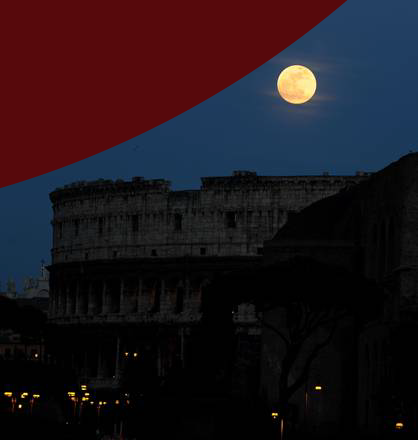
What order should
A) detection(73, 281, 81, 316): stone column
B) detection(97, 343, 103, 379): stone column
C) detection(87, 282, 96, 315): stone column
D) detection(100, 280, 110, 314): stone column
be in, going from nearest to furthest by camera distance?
detection(97, 343, 103, 379): stone column, detection(100, 280, 110, 314): stone column, detection(87, 282, 96, 315): stone column, detection(73, 281, 81, 316): stone column

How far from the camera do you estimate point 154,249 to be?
11225 cm

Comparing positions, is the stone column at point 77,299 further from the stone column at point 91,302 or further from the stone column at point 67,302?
the stone column at point 91,302

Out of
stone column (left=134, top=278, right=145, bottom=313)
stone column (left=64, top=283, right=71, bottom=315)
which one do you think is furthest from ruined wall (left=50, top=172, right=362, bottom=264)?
stone column (left=64, top=283, right=71, bottom=315)

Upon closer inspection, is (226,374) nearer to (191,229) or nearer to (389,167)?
(389,167)

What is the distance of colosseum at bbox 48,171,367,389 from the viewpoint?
357 ft

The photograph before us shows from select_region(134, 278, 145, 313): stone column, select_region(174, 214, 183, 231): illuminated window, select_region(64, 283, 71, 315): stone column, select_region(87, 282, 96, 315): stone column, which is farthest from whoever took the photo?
select_region(64, 283, 71, 315): stone column

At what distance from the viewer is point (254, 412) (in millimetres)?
45562

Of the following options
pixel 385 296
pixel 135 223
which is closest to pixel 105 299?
pixel 135 223

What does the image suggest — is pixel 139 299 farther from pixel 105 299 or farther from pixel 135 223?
pixel 135 223

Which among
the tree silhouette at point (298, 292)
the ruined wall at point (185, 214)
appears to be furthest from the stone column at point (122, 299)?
the tree silhouette at point (298, 292)

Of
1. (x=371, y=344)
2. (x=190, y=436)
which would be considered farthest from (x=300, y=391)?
(x=190, y=436)

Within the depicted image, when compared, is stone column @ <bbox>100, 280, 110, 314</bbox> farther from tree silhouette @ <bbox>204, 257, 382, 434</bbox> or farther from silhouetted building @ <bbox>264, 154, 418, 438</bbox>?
tree silhouette @ <bbox>204, 257, 382, 434</bbox>

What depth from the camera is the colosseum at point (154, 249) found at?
4284 inches

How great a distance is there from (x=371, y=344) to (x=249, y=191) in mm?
58666
